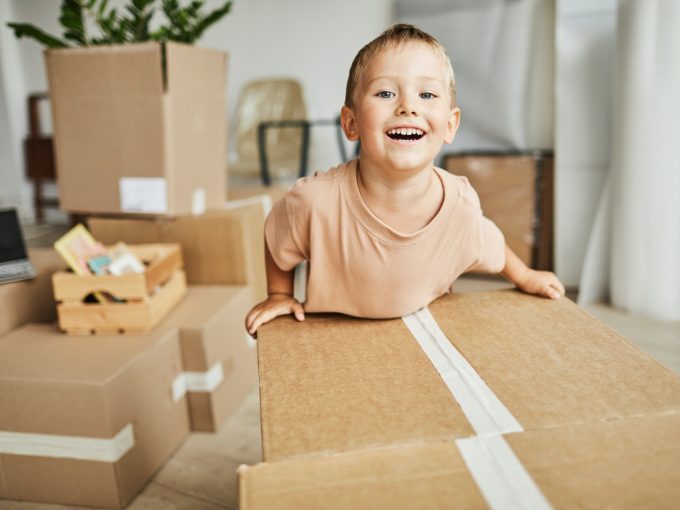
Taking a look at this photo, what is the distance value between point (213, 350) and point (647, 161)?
1621 mm

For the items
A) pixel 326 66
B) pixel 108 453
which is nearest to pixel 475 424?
pixel 108 453

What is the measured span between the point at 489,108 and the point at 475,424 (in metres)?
2.50

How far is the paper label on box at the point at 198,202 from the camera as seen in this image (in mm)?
1706

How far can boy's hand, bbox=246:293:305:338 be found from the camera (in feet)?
2.94

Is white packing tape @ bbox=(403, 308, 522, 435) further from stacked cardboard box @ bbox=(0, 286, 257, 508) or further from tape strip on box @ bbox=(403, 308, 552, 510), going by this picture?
stacked cardboard box @ bbox=(0, 286, 257, 508)

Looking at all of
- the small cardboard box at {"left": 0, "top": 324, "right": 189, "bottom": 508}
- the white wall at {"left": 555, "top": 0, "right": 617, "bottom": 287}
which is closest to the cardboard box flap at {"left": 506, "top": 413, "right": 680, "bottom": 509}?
the small cardboard box at {"left": 0, "top": 324, "right": 189, "bottom": 508}

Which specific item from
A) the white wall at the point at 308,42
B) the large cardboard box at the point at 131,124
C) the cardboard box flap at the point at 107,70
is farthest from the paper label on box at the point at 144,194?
the white wall at the point at 308,42

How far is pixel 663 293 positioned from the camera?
2.09 metres

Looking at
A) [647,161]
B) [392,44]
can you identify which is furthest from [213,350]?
[647,161]

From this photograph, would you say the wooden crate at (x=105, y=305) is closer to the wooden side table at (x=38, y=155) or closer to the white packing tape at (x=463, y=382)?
the white packing tape at (x=463, y=382)

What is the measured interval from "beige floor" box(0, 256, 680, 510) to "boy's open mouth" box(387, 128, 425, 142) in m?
0.40

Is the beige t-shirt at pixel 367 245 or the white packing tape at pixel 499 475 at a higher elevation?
the beige t-shirt at pixel 367 245

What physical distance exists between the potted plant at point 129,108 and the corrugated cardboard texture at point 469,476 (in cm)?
121

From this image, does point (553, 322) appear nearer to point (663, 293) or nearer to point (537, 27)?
point (663, 293)
